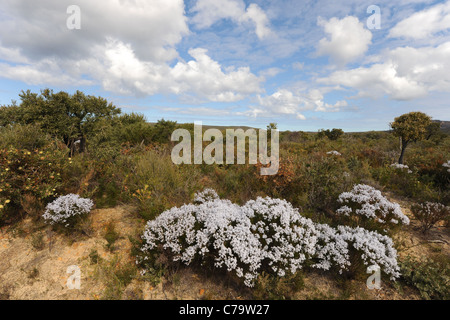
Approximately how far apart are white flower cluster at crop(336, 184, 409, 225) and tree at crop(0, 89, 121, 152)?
1449cm

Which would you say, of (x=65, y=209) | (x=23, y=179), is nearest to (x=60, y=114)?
(x=23, y=179)

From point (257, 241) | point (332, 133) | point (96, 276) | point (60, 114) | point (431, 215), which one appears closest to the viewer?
point (257, 241)

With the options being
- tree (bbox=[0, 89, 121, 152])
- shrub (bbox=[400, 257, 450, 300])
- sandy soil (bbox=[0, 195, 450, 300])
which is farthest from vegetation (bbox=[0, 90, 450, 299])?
tree (bbox=[0, 89, 121, 152])

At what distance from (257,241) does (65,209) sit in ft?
13.5

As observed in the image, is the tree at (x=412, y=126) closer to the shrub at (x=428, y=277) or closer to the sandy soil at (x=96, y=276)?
the sandy soil at (x=96, y=276)

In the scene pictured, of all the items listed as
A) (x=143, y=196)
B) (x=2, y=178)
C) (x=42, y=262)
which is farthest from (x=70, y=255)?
(x=2, y=178)

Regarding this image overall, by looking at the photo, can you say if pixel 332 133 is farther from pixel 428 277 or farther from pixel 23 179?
pixel 23 179

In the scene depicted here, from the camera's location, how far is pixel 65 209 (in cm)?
427

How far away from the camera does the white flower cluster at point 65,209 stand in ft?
13.8

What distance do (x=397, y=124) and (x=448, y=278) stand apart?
9.72m

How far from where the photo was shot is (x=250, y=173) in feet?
23.1

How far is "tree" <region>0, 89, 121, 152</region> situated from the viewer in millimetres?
12812
